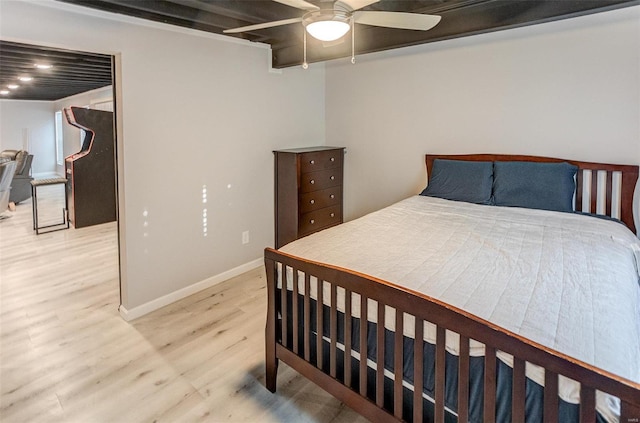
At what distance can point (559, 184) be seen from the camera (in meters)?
2.81

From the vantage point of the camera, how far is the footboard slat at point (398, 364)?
4.90 ft

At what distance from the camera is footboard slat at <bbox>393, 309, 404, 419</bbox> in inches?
58.8

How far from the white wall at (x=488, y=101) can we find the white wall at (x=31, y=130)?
10137 millimetres

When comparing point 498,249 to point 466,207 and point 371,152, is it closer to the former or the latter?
point 466,207

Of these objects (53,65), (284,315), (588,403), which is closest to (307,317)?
(284,315)

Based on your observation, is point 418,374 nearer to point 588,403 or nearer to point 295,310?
point 588,403

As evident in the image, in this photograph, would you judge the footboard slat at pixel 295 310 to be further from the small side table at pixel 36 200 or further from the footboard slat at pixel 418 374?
the small side table at pixel 36 200

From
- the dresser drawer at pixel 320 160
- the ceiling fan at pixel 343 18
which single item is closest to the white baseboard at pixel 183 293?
the dresser drawer at pixel 320 160

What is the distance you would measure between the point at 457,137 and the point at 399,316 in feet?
8.38

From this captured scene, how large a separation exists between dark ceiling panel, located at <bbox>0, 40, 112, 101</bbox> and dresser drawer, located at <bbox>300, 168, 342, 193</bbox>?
2.42 m

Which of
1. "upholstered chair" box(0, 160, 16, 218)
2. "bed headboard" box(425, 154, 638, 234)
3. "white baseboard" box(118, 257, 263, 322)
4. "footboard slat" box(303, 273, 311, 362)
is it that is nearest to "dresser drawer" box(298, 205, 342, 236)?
"white baseboard" box(118, 257, 263, 322)

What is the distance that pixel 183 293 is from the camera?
329 cm

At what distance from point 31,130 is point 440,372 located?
12.9 metres

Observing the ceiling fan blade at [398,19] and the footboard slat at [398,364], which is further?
the ceiling fan blade at [398,19]
